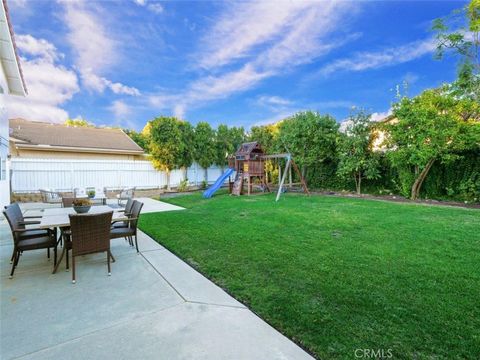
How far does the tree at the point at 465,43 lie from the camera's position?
7.27 metres

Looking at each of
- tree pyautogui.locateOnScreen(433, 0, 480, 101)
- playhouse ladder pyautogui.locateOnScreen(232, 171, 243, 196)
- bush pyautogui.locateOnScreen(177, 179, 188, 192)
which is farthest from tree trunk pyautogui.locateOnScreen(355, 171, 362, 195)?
bush pyautogui.locateOnScreen(177, 179, 188, 192)

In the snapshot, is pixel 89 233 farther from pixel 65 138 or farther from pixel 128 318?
pixel 65 138

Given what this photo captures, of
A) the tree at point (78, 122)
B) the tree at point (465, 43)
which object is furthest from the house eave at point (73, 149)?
the tree at point (78, 122)

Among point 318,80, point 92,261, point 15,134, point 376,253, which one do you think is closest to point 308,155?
point 318,80

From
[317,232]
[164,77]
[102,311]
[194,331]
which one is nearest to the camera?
[194,331]

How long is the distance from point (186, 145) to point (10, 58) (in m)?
8.16

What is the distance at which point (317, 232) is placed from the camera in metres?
5.19

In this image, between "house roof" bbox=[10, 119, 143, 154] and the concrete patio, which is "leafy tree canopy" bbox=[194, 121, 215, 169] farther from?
the concrete patio

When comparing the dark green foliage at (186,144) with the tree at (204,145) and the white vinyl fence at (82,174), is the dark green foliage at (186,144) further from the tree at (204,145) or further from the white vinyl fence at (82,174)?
the white vinyl fence at (82,174)

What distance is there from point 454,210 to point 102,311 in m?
9.41

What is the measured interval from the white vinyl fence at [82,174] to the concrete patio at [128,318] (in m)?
9.12

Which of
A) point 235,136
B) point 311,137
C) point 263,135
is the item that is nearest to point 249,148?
point 311,137

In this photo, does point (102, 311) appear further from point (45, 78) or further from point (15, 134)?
point (15, 134)

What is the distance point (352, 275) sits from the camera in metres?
3.12
